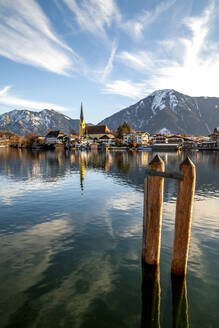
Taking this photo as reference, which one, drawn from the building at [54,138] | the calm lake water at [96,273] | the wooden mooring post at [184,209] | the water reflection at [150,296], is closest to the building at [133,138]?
the building at [54,138]

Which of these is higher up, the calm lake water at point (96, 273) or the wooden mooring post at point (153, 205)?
the wooden mooring post at point (153, 205)

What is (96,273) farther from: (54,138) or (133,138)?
(54,138)

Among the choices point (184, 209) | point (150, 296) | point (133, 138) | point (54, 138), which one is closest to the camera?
point (184, 209)

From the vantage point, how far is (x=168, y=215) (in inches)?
637

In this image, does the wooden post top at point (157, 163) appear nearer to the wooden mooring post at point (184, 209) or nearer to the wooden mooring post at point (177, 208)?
the wooden mooring post at point (177, 208)

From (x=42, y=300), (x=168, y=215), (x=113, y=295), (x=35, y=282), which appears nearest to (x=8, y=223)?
(x=35, y=282)

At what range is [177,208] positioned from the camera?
7035 millimetres

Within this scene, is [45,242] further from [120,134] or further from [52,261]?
[120,134]

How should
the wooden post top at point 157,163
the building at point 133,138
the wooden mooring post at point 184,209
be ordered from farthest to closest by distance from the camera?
the building at point 133,138
the wooden post top at point 157,163
the wooden mooring post at point 184,209

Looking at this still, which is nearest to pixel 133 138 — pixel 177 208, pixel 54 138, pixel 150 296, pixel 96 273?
pixel 54 138

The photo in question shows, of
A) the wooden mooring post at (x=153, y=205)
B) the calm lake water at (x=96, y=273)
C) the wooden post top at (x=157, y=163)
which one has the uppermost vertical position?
the wooden post top at (x=157, y=163)

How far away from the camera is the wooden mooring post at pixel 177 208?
6715mm

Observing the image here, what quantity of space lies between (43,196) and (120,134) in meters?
158

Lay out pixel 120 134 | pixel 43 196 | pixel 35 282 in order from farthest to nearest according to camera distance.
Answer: pixel 120 134 → pixel 43 196 → pixel 35 282
